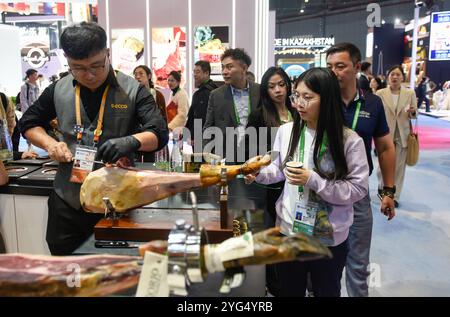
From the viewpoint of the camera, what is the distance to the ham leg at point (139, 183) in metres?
1.34

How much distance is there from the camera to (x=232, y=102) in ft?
10.0

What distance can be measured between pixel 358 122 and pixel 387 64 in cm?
1842

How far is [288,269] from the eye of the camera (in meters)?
1.24

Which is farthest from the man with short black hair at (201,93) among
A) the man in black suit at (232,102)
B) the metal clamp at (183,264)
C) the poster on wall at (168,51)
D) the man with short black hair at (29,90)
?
the man with short black hair at (29,90)

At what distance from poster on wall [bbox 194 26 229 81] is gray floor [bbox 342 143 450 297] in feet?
10.3

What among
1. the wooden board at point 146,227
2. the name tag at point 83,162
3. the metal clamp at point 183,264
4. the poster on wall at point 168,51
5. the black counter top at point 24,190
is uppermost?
the poster on wall at point 168,51

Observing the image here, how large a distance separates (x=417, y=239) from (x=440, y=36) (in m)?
11.0

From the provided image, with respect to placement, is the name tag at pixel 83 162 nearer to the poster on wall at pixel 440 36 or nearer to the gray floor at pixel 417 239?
the gray floor at pixel 417 239

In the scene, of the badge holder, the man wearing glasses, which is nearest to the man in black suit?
the man wearing glasses

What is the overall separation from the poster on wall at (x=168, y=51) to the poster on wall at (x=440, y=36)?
28.5ft

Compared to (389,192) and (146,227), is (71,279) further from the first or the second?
(389,192)

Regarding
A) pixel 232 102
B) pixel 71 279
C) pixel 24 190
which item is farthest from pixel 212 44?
pixel 71 279

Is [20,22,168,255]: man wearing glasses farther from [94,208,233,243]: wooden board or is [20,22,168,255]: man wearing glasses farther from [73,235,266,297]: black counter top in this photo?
[73,235,266,297]: black counter top
